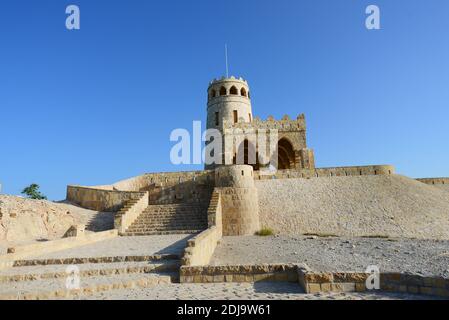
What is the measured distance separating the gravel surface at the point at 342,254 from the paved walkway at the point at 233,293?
2.78 meters

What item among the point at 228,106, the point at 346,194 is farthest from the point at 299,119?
the point at 346,194

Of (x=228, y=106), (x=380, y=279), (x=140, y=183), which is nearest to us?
(x=380, y=279)

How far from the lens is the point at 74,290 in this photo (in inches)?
247

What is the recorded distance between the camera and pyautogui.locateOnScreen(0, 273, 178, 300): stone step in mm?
6062

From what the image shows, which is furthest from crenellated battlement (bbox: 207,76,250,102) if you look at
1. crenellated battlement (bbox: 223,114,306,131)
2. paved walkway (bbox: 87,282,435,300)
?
paved walkway (bbox: 87,282,435,300)

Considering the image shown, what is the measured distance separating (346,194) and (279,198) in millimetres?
4635

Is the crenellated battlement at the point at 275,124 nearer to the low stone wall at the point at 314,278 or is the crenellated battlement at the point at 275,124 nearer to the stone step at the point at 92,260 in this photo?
the stone step at the point at 92,260

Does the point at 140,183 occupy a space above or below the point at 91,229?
above

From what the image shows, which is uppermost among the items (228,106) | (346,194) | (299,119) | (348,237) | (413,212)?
(228,106)

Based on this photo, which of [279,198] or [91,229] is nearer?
[91,229]

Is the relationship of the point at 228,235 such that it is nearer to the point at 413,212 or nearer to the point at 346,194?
the point at 346,194

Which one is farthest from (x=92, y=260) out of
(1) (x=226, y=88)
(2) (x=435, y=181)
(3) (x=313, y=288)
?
(1) (x=226, y=88)

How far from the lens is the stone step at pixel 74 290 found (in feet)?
19.9
